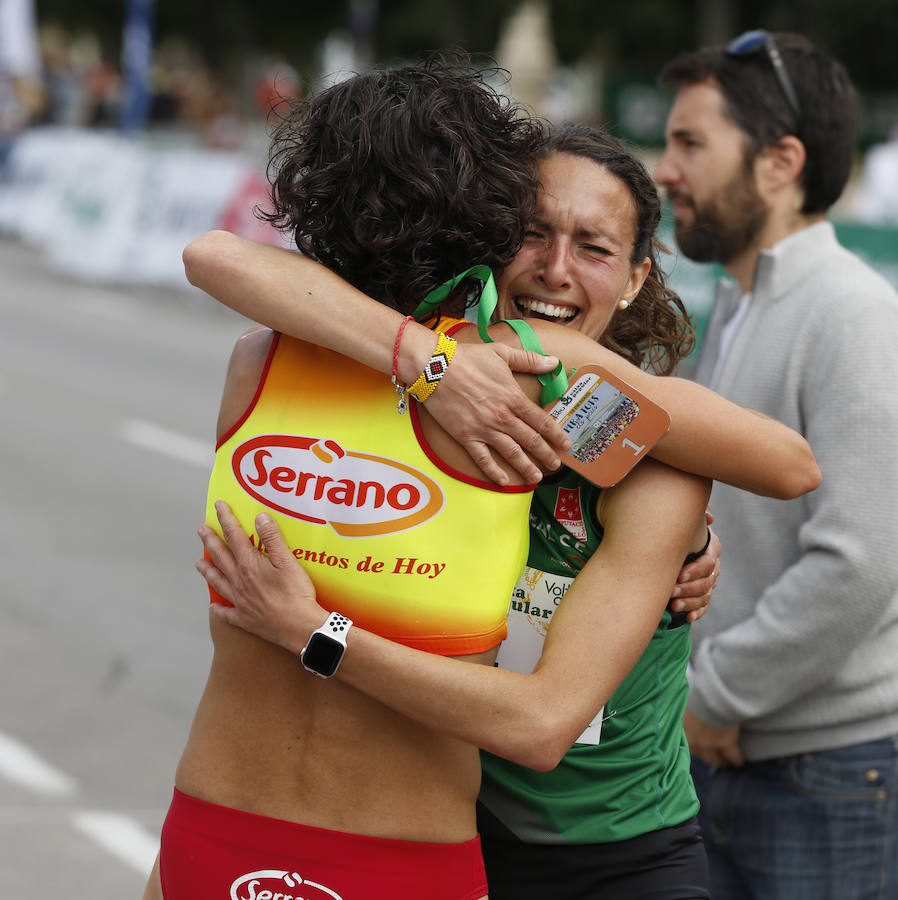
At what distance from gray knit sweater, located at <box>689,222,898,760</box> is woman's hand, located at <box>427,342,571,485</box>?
1019 millimetres

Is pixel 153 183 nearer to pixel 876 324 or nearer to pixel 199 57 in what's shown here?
pixel 876 324

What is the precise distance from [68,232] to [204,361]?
6.27m

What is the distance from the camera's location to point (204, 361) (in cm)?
1237

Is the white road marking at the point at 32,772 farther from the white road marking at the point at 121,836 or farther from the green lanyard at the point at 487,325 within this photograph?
the green lanyard at the point at 487,325

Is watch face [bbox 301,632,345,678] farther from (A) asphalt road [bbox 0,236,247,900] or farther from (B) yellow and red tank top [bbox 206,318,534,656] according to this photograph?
(A) asphalt road [bbox 0,236,247,900]

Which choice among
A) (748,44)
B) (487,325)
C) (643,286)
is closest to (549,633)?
(487,325)

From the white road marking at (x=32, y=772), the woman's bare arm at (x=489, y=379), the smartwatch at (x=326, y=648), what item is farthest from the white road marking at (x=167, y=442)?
the smartwatch at (x=326, y=648)

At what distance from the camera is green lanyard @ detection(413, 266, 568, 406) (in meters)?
1.92

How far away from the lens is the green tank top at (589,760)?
2.19 meters

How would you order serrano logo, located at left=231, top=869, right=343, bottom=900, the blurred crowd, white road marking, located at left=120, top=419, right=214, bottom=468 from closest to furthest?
serrano logo, located at left=231, top=869, right=343, bottom=900
white road marking, located at left=120, top=419, right=214, bottom=468
the blurred crowd

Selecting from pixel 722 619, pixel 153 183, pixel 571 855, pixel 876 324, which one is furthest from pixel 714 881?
pixel 153 183

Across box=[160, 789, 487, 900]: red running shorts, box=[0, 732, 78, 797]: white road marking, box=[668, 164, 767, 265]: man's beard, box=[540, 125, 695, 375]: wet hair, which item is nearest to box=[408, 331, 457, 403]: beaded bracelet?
box=[540, 125, 695, 375]: wet hair

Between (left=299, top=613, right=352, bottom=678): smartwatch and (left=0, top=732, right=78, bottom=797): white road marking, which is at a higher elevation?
(left=299, top=613, right=352, bottom=678): smartwatch

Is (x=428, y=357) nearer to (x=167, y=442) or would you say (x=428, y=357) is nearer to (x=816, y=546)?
(x=816, y=546)
